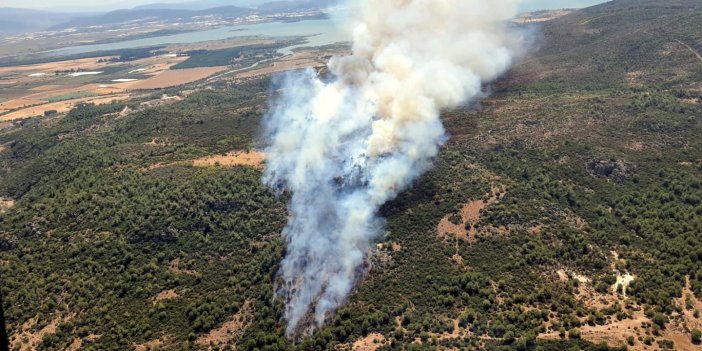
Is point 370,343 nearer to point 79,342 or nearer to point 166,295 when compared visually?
point 166,295

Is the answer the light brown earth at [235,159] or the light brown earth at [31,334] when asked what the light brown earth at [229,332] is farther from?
the light brown earth at [235,159]

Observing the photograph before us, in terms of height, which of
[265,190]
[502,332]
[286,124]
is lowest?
[502,332]

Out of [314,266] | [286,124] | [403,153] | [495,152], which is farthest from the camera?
[286,124]

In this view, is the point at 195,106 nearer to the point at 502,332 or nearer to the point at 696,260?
the point at 502,332

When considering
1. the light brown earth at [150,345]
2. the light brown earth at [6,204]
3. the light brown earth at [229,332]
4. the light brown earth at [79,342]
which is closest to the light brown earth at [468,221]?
the light brown earth at [229,332]

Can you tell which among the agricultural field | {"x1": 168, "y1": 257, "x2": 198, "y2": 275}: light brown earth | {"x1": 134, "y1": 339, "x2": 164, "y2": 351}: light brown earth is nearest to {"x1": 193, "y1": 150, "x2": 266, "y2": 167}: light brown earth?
the agricultural field

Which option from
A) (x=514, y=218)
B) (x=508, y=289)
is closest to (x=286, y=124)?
(x=514, y=218)
